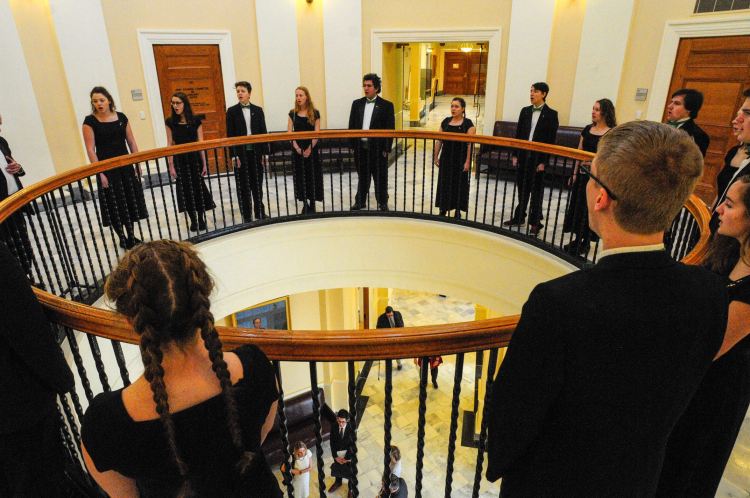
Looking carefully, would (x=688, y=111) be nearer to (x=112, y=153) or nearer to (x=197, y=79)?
(x=112, y=153)

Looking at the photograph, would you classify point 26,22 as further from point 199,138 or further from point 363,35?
point 363,35

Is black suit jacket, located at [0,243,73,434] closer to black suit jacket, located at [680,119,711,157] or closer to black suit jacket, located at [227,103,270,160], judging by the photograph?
black suit jacket, located at [227,103,270,160]

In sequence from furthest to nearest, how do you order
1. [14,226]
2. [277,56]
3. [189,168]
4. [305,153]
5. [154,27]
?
[277,56], [154,27], [305,153], [189,168], [14,226]

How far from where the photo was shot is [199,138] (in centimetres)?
495

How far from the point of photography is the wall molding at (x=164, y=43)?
7.24m

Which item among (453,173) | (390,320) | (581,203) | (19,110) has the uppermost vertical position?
(19,110)

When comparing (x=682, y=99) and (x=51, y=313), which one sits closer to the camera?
(x=51, y=313)

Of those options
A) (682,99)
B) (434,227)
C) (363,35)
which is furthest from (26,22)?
(682,99)

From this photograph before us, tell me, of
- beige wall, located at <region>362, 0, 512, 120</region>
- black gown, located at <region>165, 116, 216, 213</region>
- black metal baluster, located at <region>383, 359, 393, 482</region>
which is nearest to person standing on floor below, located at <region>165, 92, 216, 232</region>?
black gown, located at <region>165, 116, 216, 213</region>

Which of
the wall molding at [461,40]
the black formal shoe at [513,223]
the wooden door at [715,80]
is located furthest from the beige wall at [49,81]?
the wooden door at [715,80]

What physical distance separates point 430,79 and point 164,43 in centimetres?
1247

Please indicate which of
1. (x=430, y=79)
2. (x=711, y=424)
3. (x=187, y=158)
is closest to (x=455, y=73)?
(x=430, y=79)

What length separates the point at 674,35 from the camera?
21.2 feet

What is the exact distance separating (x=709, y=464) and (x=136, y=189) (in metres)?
4.96
